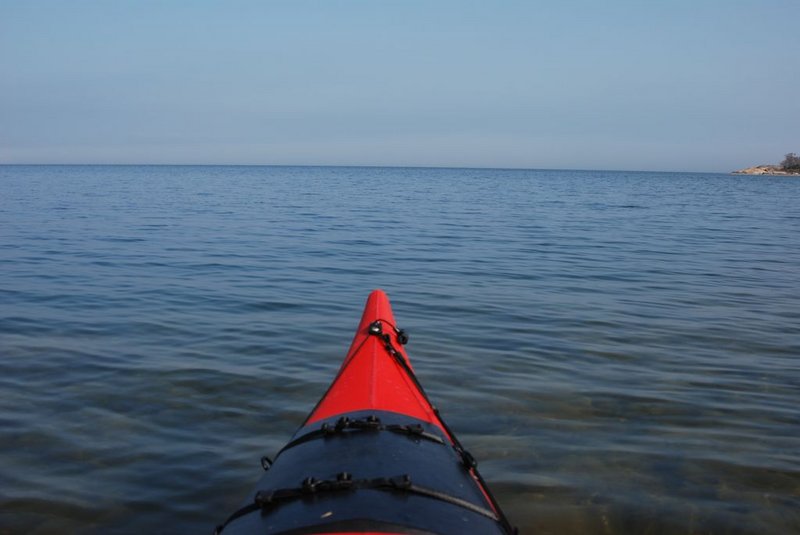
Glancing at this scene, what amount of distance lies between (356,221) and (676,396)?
20.2 meters

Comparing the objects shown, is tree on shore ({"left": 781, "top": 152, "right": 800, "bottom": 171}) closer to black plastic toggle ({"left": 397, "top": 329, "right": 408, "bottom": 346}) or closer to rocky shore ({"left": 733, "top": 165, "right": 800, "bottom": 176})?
rocky shore ({"left": 733, "top": 165, "right": 800, "bottom": 176})

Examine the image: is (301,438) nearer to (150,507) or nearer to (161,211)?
(150,507)

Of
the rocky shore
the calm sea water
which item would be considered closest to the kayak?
the calm sea water

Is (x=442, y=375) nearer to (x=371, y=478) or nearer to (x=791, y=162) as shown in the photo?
(x=371, y=478)

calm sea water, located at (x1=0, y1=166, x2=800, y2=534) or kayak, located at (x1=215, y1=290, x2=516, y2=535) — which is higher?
kayak, located at (x1=215, y1=290, x2=516, y2=535)

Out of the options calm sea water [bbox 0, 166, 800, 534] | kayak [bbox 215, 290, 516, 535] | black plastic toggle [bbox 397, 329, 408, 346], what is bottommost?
calm sea water [bbox 0, 166, 800, 534]

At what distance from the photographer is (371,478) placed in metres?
2.99

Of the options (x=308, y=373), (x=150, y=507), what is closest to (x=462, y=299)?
(x=308, y=373)

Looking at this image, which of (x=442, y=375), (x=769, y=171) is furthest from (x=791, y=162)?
(x=442, y=375)

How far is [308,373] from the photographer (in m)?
7.44

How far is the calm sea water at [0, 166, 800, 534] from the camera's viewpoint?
4895 millimetres

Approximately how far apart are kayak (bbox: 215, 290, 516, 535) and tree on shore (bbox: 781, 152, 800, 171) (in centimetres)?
14666

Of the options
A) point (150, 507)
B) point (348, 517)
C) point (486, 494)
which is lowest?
point (150, 507)

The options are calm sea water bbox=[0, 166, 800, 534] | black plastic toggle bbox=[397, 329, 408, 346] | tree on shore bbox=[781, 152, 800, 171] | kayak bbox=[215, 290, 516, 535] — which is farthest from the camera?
tree on shore bbox=[781, 152, 800, 171]
